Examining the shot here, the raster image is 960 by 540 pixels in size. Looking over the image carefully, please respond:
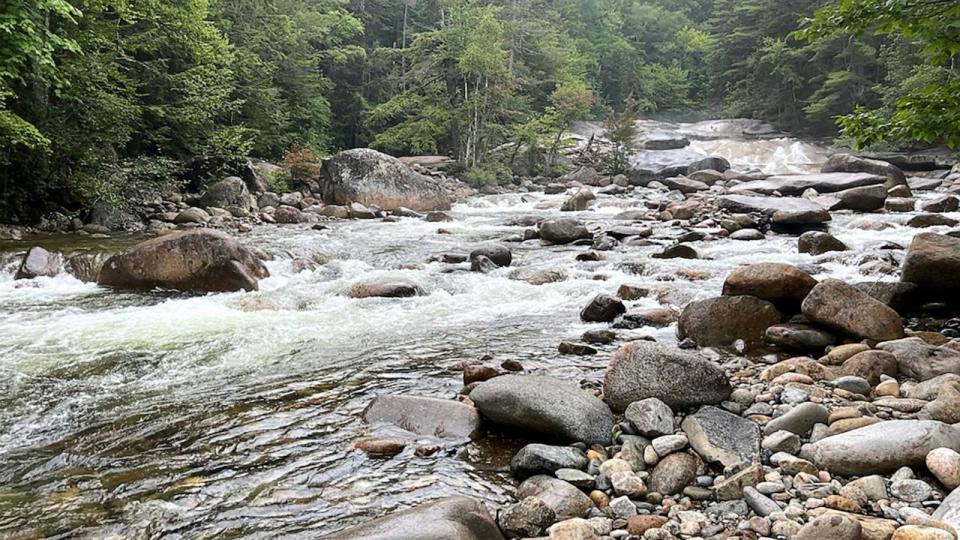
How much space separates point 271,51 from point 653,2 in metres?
51.9

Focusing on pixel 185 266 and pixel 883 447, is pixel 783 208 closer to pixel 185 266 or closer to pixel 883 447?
pixel 883 447

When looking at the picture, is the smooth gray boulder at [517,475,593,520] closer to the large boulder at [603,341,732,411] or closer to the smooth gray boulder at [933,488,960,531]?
the large boulder at [603,341,732,411]

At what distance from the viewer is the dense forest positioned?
10047 mm

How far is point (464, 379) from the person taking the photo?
5223 millimetres

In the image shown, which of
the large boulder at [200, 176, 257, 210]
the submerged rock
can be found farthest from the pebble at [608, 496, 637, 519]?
the large boulder at [200, 176, 257, 210]

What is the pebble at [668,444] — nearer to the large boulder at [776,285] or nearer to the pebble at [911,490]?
the pebble at [911,490]

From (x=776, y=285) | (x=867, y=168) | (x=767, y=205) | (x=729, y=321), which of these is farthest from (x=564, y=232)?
(x=867, y=168)

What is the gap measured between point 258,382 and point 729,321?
15.5 ft

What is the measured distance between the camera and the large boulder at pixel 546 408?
13.1 feet

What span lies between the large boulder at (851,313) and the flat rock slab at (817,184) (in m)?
13.9

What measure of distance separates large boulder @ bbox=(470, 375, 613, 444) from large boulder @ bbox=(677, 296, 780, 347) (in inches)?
98.9

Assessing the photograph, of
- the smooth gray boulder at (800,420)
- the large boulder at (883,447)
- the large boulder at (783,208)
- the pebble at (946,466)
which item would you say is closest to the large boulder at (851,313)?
the smooth gray boulder at (800,420)

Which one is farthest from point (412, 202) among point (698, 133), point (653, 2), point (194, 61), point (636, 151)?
point (653, 2)

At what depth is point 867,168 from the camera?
2212 cm
